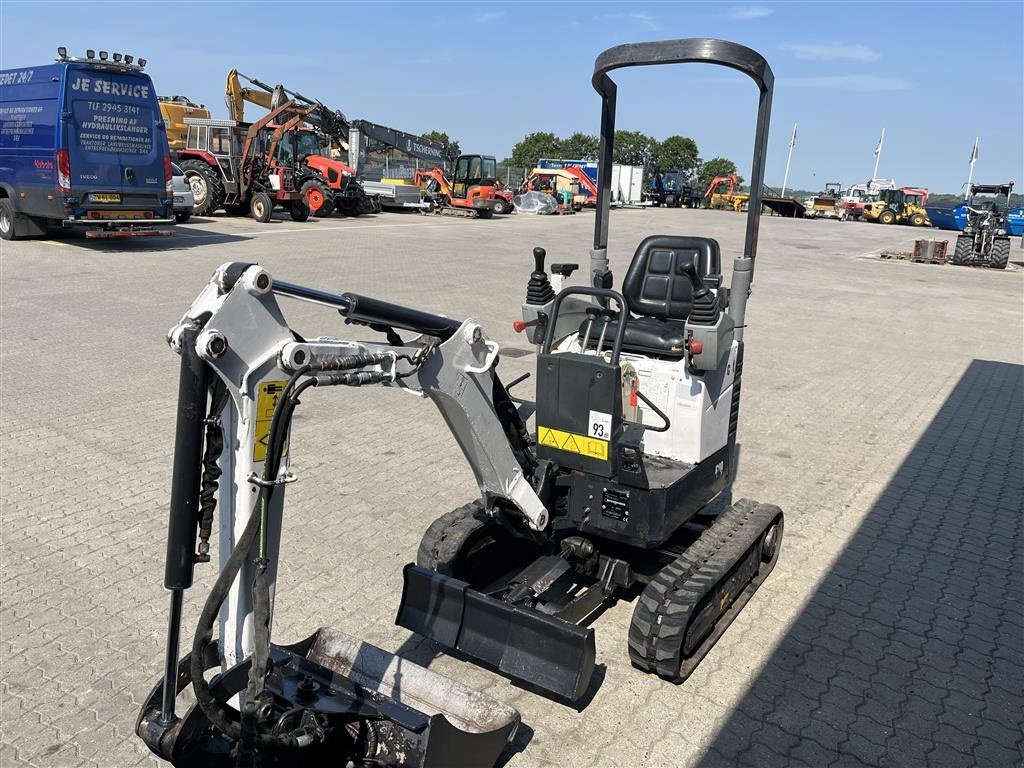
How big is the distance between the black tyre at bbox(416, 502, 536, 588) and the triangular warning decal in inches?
19.3

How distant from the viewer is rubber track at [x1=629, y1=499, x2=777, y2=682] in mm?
3754

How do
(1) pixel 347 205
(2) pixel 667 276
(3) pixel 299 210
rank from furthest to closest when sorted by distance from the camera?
(1) pixel 347 205
(3) pixel 299 210
(2) pixel 667 276

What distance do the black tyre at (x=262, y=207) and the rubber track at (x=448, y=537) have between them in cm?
2048

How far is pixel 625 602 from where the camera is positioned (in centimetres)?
463

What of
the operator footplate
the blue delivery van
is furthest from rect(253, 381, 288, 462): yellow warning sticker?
the blue delivery van

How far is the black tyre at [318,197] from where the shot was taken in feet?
84.0

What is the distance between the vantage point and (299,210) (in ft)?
78.8

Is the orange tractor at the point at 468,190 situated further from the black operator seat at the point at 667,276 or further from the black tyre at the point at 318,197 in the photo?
the black operator seat at the point at 667,276

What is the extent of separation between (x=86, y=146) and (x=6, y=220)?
3173 millimetres

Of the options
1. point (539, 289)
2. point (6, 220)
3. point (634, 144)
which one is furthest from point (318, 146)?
point (634, 144)

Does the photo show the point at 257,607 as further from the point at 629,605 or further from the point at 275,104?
the point at 275,104

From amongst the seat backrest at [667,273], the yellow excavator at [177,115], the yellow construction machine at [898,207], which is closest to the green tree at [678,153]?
the yellow construction machine at [898,207]

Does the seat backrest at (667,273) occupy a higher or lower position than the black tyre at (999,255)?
lower

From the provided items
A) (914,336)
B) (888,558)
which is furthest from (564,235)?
(888,558)
